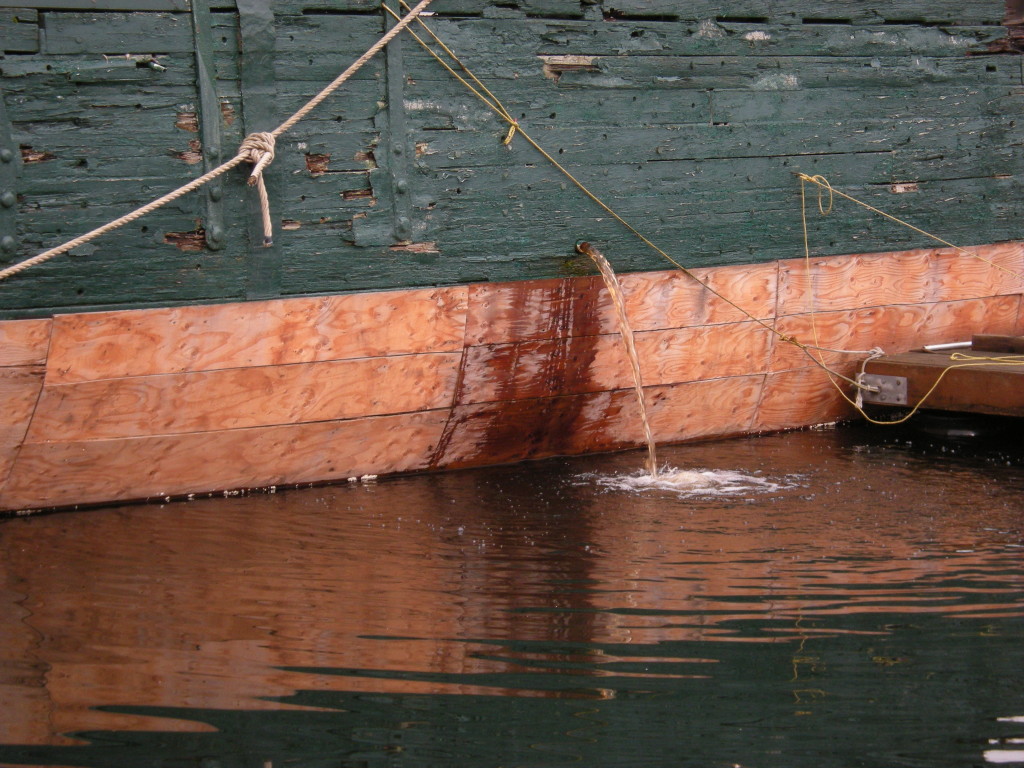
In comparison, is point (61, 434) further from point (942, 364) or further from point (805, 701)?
point (942, 364)

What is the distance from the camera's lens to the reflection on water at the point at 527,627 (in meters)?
3.00

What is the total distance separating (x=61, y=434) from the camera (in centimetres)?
552

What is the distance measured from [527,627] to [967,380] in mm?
4091

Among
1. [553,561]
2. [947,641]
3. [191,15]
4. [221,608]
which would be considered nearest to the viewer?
[947,641]

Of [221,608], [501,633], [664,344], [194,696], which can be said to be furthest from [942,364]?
[194,696]

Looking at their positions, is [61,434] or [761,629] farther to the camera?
[61,434]

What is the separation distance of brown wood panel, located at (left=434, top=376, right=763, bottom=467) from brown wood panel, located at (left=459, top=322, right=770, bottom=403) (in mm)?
65

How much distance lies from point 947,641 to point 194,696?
87.4 inches

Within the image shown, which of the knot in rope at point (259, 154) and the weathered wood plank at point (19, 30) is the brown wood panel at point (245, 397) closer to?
the knot in rope at point (259, 154)

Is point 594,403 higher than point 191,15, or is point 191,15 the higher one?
point 191,15

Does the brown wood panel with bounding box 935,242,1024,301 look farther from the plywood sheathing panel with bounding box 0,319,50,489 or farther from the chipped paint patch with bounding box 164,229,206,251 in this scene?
the plywood sheathing panel with bounding box 0,319,50,489

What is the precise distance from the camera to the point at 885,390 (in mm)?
7414

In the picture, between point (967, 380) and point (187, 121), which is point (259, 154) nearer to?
point (187, 121)

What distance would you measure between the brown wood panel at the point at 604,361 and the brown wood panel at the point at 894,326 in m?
0.25
